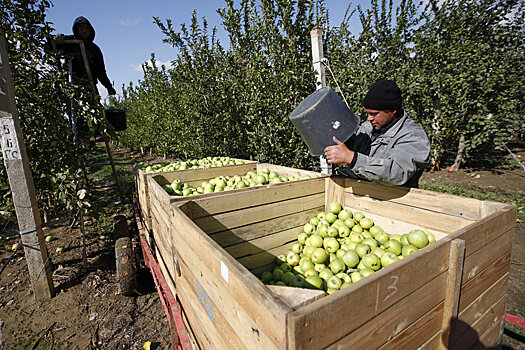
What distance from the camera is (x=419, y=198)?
2.29 meters

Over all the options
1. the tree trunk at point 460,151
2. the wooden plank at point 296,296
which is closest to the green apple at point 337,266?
the wooden plank at point 296,296

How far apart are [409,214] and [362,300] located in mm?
1623

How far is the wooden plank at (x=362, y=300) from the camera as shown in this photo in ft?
2.83

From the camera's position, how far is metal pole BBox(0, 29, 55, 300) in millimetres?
3176

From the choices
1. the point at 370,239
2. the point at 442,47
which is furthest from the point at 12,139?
the point at 442,47

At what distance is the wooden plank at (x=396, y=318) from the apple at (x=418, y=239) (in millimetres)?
562

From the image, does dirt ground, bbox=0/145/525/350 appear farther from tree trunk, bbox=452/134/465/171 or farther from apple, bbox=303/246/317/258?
tree trunk, bbox=452/134/465/171

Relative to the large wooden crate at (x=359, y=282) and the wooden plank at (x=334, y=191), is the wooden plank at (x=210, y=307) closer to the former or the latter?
the large wooden crate at (x=359, y=282)

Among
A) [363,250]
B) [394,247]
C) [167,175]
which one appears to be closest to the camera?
[394,247]

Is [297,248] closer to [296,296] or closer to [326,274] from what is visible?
[326,274]

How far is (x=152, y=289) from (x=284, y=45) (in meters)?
5.24

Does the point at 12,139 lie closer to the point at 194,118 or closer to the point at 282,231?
the point at 282,231

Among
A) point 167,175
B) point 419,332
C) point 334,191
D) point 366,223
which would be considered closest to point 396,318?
point 419,332

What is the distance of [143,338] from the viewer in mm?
3145
